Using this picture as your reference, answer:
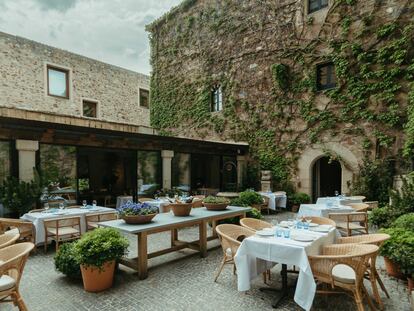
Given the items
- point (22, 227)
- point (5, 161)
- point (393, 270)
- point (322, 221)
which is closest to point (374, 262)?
point (393, 270)

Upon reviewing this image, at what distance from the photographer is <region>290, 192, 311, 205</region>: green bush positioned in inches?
392

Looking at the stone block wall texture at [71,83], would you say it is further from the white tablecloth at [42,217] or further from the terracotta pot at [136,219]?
the terracotta pot at [136,219]

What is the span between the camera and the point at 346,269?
3123 millimetres

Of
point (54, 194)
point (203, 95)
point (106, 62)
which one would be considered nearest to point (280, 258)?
point (54, 194)

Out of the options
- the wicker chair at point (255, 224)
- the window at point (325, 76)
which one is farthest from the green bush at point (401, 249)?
the window at point (325, 76)

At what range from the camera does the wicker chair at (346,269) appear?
2832 millimetres

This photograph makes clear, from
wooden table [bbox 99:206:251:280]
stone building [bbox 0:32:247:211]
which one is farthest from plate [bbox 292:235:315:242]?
stone building [bbox 0:32:247:211]

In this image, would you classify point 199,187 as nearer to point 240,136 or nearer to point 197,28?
point 240,136

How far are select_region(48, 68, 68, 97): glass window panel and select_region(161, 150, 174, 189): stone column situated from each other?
689 cm

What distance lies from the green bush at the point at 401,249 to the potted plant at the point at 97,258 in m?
3.53

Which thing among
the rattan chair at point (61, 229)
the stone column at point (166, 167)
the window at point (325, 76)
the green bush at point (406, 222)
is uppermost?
the window at point (325, 76)

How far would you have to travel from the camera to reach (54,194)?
7078 mm

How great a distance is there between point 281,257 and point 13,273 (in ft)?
9.45

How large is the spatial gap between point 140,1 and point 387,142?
38.0 ft
